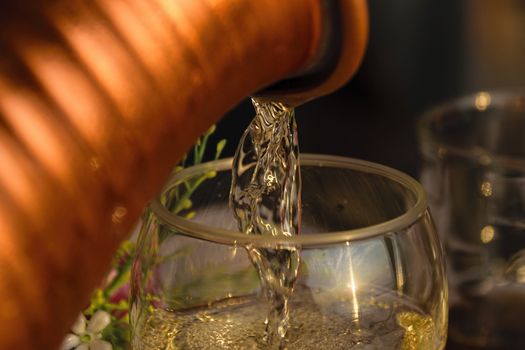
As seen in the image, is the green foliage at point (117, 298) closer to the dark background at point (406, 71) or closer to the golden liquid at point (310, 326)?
the golden liquid at point (310, 326)

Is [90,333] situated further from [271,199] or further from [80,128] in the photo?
[80,128]

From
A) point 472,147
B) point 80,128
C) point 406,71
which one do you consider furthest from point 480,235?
point 406,71

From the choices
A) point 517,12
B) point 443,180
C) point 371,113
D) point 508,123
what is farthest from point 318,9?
point 517,12

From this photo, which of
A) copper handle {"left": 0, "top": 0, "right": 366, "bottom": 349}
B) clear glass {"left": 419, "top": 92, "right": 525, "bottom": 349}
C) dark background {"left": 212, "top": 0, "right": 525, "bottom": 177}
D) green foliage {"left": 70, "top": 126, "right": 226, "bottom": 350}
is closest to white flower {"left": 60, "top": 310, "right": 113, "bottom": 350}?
green foliage {"left": 70, "top": 126, "right": 226, "bottom": 350}

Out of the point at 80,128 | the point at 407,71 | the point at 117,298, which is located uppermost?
the point at 80,128

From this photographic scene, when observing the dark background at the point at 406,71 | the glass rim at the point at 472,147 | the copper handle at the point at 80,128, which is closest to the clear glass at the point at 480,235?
the glass rim at the point at 472,147
